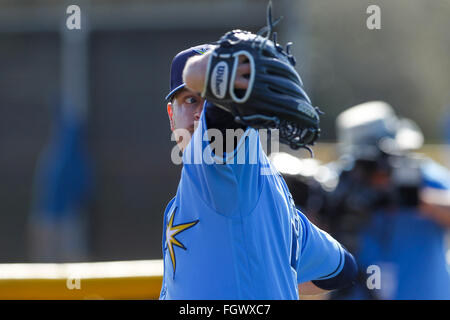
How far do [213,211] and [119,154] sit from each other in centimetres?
868

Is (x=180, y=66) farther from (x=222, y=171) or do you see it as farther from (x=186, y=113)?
(x=222, y=171)

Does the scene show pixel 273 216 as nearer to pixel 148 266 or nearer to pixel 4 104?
pixel 148 266

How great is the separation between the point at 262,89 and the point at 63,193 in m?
7.48

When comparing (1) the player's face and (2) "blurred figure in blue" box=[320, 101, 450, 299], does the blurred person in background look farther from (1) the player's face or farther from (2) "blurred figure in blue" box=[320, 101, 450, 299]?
(1) the player's face

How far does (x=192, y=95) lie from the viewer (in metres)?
2.16

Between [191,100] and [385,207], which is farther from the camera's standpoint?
[385,207]

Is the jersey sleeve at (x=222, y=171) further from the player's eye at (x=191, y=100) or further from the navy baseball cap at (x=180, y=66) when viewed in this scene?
the navy baseball cap at (x=180, y=66)

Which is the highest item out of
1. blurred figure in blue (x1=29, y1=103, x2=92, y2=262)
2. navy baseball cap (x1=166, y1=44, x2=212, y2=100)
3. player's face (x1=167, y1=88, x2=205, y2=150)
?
navy baseball cap (x1=166, y1=44, x2=212, y2=100)

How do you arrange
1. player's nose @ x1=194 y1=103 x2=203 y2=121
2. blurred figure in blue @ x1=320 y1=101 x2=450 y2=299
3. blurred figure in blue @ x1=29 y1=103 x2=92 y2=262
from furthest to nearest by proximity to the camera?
blurred figure in blue @ x1=29 y1=103 x2=92 y2=262
blurred figure in blue @ x1=320 y1=101 x2=450 y2=299
player's nose @ x1=194 y1=103 x2=203 y2=121

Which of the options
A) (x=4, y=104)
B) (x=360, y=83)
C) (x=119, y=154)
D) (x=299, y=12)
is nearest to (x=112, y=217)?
(x=119, y=154)

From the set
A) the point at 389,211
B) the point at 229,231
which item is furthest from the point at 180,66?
the point at 389,211

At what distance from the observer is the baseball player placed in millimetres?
1738

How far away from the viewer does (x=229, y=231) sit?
1811mm

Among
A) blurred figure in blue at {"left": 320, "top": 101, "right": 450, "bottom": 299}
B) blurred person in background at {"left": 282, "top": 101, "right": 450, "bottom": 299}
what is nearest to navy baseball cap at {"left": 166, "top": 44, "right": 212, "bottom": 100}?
blurred person in background at {"left": 282, "top": 101, "right": 450, "bottom": 299}
